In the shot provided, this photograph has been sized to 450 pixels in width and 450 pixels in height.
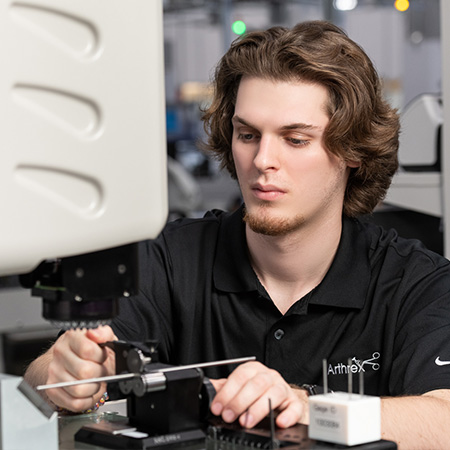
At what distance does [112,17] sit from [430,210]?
214 cm

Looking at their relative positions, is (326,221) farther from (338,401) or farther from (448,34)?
(448,34)

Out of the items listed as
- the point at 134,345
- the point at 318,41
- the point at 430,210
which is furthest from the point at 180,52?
the point at 134,345

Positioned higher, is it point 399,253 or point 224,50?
point 224,50

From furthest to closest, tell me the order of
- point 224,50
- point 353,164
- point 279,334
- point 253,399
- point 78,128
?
point 224,50
point 353,164
point 279,334
point 253,399
point 78,128

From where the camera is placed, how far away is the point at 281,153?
1495 millimetres

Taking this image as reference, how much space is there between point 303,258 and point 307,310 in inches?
4.1

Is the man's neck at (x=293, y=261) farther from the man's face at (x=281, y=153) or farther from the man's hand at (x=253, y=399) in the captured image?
the man's hand at (x=253, y=399)

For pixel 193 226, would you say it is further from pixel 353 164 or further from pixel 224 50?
pixel 224 50

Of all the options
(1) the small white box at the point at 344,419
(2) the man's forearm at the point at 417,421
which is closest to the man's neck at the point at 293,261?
(2) the man's forearm at the point at 417,421

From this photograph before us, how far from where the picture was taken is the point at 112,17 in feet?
2.50

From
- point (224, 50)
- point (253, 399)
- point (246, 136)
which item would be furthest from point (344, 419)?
point (224, 50)

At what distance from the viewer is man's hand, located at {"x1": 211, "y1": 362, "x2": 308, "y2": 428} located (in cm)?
94

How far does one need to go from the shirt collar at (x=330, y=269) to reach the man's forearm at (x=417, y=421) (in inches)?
14.6

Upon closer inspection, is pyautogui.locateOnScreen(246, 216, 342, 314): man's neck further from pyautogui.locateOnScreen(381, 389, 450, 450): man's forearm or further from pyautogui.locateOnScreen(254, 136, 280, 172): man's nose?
pyautogui.locateOnScreen(381, 389, 450, 450): man's forearm
